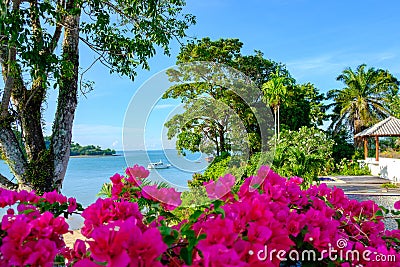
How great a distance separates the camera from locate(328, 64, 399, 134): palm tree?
1812 centimetres

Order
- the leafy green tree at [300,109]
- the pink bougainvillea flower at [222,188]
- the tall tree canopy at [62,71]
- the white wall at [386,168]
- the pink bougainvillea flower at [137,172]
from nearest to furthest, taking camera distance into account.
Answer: the pink bougainvillea flower at [222,188] → the pink bougainvillea flower at [137,172] → the tall tree canopy at [62,71] → the white wall at [386,168] → the leafy green tree at [300,109]

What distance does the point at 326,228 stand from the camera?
0.90 meters

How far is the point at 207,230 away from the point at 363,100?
63.9 ft

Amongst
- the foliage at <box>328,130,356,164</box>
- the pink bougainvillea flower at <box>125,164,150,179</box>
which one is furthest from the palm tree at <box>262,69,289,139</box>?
the pink bougainvillea flower at <box>125,164,150,179</box>

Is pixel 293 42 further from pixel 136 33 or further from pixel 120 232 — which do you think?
pixel 120 232

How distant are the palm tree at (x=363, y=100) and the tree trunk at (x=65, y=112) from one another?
1730cm

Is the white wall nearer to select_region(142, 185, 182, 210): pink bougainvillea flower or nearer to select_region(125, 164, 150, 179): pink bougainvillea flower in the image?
select_region(125, 164, 150, 179): pink bougainvillea flower

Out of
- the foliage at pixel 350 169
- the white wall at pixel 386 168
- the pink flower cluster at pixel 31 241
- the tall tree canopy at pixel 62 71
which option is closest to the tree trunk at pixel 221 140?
the tall tree canopy at pixel 62 71

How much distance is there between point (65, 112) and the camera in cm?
278

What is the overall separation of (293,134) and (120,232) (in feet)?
36.0

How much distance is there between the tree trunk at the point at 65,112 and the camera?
9.11 ft

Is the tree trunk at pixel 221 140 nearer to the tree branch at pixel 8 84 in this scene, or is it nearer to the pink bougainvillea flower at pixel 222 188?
the tree branch at pixel 8 84

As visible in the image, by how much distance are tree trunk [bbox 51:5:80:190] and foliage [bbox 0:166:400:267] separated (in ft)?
5.33

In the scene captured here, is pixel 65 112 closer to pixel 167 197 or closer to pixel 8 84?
pixel 8 84
